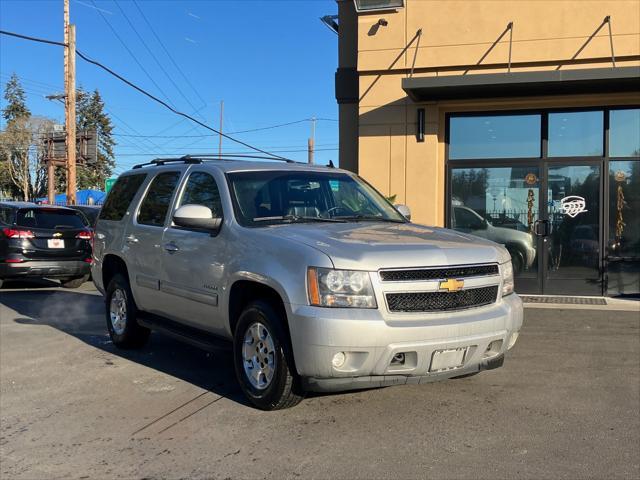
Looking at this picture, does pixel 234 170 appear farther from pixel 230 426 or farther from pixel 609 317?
pixel 609 317

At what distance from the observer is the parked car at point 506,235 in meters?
11.0

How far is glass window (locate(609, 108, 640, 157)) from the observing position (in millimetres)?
10609

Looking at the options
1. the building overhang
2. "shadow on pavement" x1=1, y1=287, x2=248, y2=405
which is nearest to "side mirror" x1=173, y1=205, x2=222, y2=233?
"shadow on pavement" x1=1, y1=287, x2=248, y2=405

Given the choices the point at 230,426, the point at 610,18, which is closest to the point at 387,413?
the point at 230,426

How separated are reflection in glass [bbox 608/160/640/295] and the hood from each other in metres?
6.99

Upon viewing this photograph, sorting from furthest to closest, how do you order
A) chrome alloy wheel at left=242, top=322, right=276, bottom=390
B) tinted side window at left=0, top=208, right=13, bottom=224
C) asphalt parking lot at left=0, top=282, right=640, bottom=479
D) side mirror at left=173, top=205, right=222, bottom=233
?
tinted side window at left=0, top=208, right=13, bottom=224
side mirror at left=173, top=205, right=222, bottom=233
chrome alloy wheel at left=242, top=322, right=276, bottom=390
asphalt parking lot at left=0, top=282, right=640, bottom=479

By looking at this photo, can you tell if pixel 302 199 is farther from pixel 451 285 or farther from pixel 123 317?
pixel 123 317

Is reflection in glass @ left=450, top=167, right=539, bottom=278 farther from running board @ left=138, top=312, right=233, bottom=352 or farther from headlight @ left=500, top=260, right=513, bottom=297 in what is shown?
running board @ left=138, top=312, right=233, bottom=352

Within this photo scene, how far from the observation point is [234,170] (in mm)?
5344

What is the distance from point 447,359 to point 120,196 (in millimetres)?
4515

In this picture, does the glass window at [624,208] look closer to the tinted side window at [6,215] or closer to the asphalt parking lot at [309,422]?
the asphalt parking lot at [309,422]

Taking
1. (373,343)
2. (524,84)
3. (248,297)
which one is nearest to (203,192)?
(248,297)

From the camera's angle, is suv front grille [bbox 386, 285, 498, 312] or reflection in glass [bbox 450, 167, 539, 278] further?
reflection in glass [bbox 450, 167, 539, 278]

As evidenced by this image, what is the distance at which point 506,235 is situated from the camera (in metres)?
11.1
